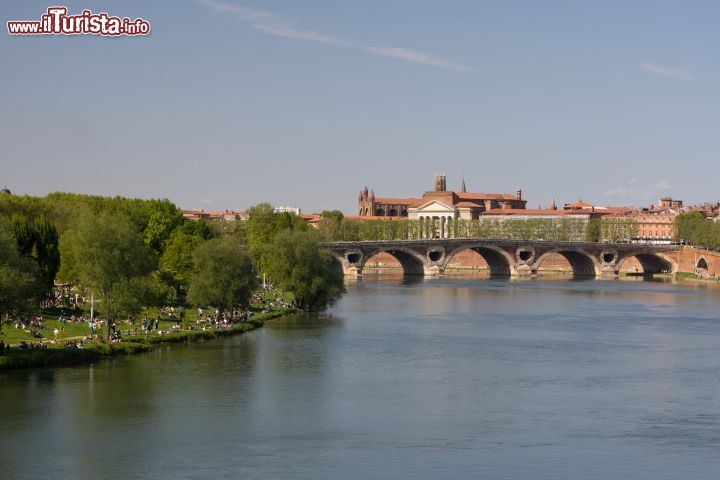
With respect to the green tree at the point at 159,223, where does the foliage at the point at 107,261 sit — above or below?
below

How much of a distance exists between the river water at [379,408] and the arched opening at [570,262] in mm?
65775

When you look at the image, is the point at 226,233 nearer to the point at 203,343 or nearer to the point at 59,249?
the point at 59,249

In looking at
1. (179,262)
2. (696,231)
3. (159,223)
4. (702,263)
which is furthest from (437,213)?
(179,262)

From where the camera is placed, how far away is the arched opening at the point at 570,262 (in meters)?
124

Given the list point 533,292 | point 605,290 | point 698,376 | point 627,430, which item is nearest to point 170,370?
point 627,430

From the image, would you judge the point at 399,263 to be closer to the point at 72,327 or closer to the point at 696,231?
the point at 696,231

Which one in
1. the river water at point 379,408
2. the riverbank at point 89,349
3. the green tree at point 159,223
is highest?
the green tree at point 159,223

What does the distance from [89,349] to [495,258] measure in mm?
85646

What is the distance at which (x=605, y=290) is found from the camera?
308ft

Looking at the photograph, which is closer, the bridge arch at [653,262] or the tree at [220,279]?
the tree at [220,279]

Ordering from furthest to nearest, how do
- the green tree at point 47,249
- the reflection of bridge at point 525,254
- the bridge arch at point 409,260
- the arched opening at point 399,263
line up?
the arched opening at point 399,263
the reflection of bridge at point 525,254
the bridge arch at point 409,260
the green tree at point 47,249

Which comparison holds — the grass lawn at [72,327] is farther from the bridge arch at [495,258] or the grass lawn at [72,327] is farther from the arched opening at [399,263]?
the bridge arch at [495,258]

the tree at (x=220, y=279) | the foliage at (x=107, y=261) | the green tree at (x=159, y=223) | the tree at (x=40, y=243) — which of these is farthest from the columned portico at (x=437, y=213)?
the foliage at (x=107, y=261)

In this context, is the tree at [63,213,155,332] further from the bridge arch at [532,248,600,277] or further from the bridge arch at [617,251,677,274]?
the bridge arch at [617,251,677,274]
